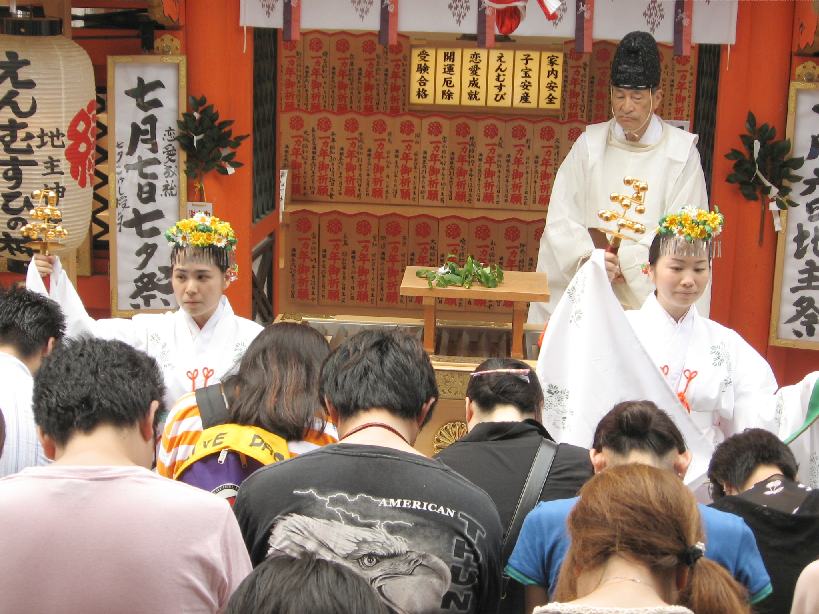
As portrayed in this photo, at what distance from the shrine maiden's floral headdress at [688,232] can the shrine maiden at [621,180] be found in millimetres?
2330

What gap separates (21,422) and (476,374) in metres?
1.55

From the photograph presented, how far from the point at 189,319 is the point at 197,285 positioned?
225mm

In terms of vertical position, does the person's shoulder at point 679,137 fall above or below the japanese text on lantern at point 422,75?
below

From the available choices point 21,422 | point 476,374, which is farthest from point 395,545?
point 21,422

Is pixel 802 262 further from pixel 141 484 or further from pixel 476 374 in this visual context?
pixel 141 484

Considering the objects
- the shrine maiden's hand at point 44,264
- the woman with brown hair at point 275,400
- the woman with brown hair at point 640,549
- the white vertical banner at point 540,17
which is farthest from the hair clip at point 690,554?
the white vertical banner at point 540,17

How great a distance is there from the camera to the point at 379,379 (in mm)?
3127

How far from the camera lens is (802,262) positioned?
855 centimetres

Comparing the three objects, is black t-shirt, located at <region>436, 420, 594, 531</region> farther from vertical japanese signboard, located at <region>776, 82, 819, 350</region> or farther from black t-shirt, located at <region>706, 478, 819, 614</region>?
vertical japanese signboard, located at <region>776, 82, 819, 350</region>

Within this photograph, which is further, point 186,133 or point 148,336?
point 186,133

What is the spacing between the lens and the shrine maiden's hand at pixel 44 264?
224 inches

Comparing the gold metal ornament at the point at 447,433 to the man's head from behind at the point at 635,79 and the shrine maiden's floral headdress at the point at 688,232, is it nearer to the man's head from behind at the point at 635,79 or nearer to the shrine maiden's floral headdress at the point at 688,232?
the shrine maiden's floral headdress at the point at 688,232

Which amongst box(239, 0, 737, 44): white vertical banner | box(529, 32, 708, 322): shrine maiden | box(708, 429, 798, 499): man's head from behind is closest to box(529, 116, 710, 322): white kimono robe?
box(529, 32, 708, 322): shrine maiden

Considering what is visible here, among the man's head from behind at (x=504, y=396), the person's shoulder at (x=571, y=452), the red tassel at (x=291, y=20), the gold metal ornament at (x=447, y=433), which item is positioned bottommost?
the gold metal ornament at (x=447, y=433)
